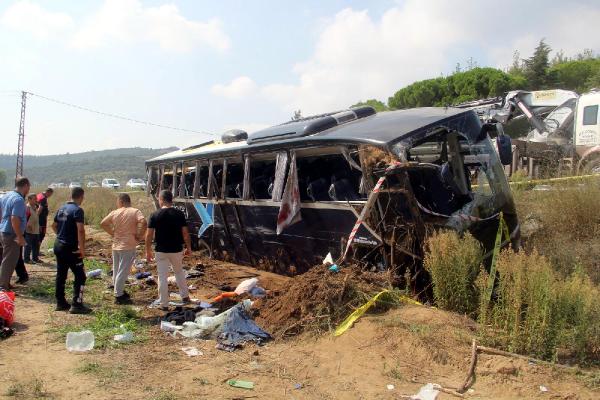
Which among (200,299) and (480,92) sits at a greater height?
(480,92)

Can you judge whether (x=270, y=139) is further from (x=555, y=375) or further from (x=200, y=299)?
(x=555, y=375)

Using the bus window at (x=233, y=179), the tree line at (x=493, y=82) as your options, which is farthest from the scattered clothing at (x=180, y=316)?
the tree line at (x=493, y=82)

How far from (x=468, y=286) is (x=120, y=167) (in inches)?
4453

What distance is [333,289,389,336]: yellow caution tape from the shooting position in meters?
5.11

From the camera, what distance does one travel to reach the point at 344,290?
18.0ft

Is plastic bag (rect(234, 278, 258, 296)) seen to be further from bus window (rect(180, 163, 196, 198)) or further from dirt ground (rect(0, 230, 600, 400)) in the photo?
bus window (rect(180, 163, 196, 198))

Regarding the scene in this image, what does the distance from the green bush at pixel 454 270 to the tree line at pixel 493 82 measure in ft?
87.7

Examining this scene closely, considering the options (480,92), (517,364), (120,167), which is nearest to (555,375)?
(517,364)

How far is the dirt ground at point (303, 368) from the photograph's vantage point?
4031 millimetres

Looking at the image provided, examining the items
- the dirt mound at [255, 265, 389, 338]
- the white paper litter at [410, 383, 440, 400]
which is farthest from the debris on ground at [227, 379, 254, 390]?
the white paper litter at [410, 383, 440, 400]

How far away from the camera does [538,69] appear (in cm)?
3547

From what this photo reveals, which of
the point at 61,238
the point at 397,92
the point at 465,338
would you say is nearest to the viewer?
the point at 465,338

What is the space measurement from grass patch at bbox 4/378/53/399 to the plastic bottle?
3.12ft

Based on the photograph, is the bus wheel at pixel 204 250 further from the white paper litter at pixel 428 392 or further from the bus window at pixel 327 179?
the white paper litter at pixel 428 392
